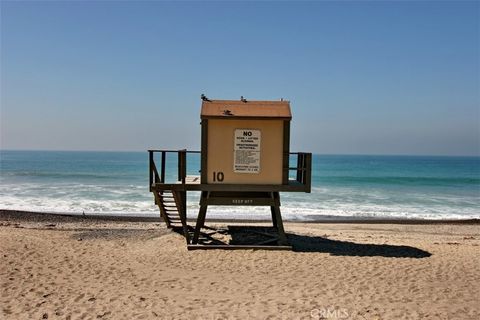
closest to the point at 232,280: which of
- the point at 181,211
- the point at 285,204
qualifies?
the point at 181,211

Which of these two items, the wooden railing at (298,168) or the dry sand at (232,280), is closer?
the dry sand at (232,280)

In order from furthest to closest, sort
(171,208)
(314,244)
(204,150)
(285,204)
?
1. (285,204)
2. (171,208)
3. (314,244)
4. (204,150)

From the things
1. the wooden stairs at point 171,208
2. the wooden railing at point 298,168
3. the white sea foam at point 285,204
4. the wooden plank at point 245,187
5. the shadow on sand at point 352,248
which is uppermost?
the wooden railing at point 298,168

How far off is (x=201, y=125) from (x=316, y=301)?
5933 millimetres

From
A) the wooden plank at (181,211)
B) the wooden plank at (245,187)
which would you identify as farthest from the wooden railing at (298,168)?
the wooden plank at (181,211)

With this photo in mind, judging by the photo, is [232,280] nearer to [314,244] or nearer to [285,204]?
[314,244]

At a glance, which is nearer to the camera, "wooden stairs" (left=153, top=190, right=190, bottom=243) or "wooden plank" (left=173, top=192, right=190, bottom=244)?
"wooden plank" (left=173, top=192, right=190, bottom=244)

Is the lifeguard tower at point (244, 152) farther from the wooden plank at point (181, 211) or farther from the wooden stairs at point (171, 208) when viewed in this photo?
the wooden stairs at point (171, 208)

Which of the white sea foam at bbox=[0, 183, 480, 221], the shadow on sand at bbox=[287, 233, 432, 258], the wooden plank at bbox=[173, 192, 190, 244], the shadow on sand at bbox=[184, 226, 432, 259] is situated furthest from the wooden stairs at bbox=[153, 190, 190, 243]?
the white sea foam at bbox=[0, 183, 480, 221]

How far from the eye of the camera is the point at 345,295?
8.42 metres

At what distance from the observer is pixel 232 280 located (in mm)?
9461

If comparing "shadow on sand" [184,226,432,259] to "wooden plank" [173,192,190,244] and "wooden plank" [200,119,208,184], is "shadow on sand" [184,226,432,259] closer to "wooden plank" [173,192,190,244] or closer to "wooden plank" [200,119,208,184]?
"wooden plank" [173,192,190,244]

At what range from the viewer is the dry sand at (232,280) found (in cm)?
758

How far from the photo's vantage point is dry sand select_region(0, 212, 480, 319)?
24.9 feet
